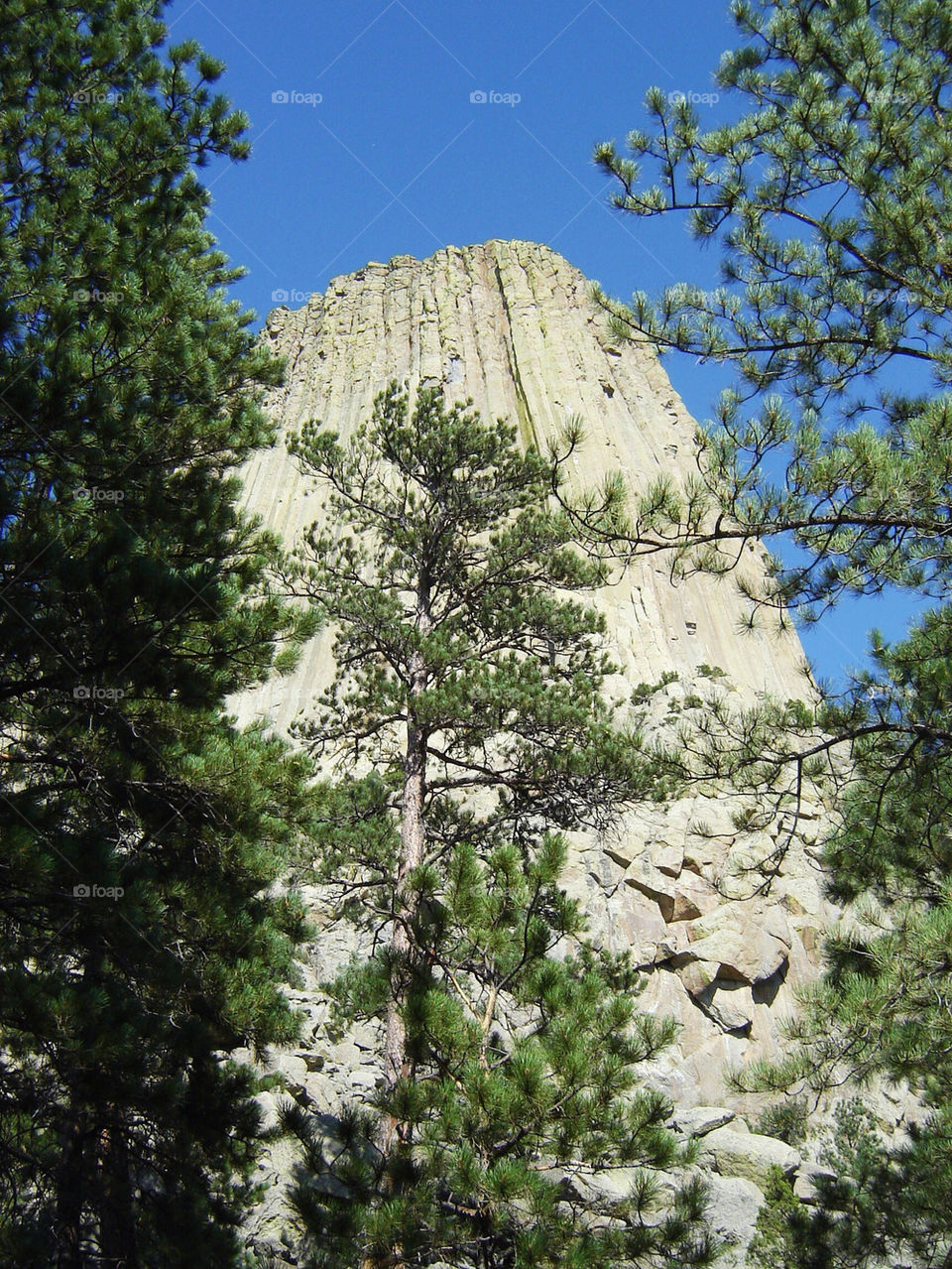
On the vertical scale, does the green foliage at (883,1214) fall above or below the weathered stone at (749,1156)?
below

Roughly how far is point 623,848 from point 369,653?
44.9ft

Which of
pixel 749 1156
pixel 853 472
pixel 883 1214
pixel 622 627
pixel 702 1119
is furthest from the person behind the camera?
pixel 622 627

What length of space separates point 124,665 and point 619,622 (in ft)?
94.4

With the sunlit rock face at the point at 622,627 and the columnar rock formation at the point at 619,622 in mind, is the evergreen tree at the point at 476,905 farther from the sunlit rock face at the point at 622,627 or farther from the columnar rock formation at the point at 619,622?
the columnar rock formation at the point at 619,622

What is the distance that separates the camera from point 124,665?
528 centimetres

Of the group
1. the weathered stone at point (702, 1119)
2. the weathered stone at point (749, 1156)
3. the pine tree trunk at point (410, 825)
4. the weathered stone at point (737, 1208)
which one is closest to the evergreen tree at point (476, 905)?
the pine tree trunk at point (410, 825)

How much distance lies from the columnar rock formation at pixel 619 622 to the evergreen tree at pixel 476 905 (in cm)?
149

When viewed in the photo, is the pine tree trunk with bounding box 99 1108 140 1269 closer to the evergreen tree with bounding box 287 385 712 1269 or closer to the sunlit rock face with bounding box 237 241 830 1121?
the evergreen tree with bounding box 287 385 712 1269

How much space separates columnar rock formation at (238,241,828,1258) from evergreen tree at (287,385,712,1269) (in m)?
1.49

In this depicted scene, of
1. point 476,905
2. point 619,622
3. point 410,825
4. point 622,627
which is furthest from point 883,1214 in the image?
point 619,622

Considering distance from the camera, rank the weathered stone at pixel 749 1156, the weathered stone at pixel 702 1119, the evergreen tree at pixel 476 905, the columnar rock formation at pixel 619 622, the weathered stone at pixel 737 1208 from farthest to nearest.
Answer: the columnar rock formation at pixel 619 622
the weathered stone at pixel 702 1119
the weathered stone at pixel 749 1156
the weathered stone at pixel 737 1208
the evergreen tree at pixel 476 905

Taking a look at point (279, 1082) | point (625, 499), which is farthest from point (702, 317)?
point (279, 1082)

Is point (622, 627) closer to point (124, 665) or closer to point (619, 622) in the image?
point (619, 622)

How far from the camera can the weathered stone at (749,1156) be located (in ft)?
42.1
